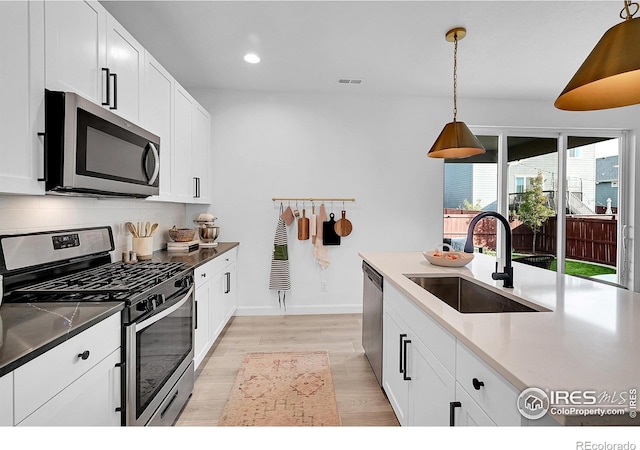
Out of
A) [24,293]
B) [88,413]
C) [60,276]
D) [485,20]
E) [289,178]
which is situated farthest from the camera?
[289,178]

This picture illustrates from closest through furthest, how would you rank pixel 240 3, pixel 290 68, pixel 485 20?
pixel 240 3, pixel 485 20, pixel 290 68

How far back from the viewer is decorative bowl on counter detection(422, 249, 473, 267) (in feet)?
7.16

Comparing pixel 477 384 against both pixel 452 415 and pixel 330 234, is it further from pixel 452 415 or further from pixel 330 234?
pixel 330 234

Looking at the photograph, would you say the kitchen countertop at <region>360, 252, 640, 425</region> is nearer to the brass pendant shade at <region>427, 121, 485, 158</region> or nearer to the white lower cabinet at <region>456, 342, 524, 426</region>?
the white lower cabinet at <region>456, 342, 524, 426</region>

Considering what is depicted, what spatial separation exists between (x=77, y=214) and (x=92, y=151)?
26.1 inches

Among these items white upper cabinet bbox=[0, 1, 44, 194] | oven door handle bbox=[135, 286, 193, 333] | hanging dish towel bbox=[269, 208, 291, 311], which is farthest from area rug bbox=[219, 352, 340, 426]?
white upper cabinet bbox=[0, 1, 44, 194]

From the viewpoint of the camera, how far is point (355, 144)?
4160 millimetres

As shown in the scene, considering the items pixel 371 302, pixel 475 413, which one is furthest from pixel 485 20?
pixel 475 413

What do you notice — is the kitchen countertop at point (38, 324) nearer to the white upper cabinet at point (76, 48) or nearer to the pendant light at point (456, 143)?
the white upper cabinet at point (76, 48)

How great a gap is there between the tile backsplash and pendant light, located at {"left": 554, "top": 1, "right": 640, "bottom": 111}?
2.37 meters

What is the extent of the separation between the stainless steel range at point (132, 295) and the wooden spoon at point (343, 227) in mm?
2136

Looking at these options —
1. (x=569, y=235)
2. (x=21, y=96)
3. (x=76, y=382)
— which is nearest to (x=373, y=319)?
(x=76, y=382)

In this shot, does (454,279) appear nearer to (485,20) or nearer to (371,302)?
(371,302)
